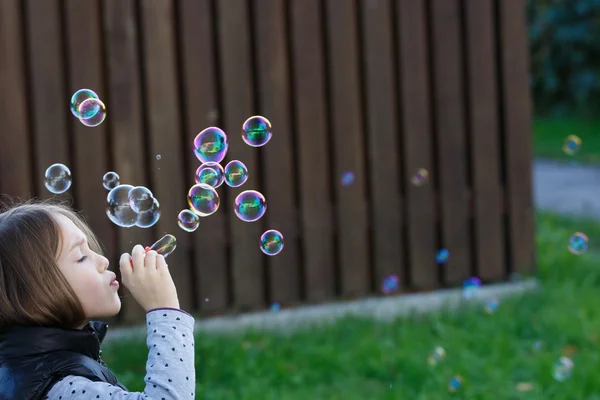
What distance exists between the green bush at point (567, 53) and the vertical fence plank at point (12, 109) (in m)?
11.5

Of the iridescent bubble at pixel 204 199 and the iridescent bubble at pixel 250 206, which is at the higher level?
the iridescent bubble at pixel 204 199

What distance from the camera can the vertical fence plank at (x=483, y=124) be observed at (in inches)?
196

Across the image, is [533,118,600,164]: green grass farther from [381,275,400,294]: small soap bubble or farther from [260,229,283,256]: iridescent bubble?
[260,229,283,256]: iridescent bubble

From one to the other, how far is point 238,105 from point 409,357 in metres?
1.46

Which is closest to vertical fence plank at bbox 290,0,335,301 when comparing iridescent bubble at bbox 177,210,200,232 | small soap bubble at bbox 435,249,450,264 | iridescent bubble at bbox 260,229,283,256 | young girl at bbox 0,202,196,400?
small soap bubble at bbox 435,249,450,264

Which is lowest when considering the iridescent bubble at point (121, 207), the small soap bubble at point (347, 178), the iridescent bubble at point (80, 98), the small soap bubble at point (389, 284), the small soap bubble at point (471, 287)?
the small soap bubble at point (471, 287)

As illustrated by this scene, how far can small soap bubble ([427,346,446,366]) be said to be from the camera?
409cm

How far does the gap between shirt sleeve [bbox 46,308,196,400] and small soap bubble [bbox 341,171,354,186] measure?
111 inches

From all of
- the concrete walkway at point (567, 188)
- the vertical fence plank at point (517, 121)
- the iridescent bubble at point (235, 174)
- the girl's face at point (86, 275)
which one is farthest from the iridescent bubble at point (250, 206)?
the concrete walkway at point (567, 188)

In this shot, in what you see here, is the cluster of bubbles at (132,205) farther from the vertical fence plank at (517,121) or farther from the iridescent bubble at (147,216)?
the vertical fence plank at (517,121)

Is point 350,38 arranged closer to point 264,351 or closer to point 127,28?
point 127,28

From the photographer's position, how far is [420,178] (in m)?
4.89

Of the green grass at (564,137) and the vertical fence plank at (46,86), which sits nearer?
the vertical fence plank at (46,86)

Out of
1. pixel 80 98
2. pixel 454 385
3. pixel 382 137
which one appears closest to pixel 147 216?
pixel 80 98
